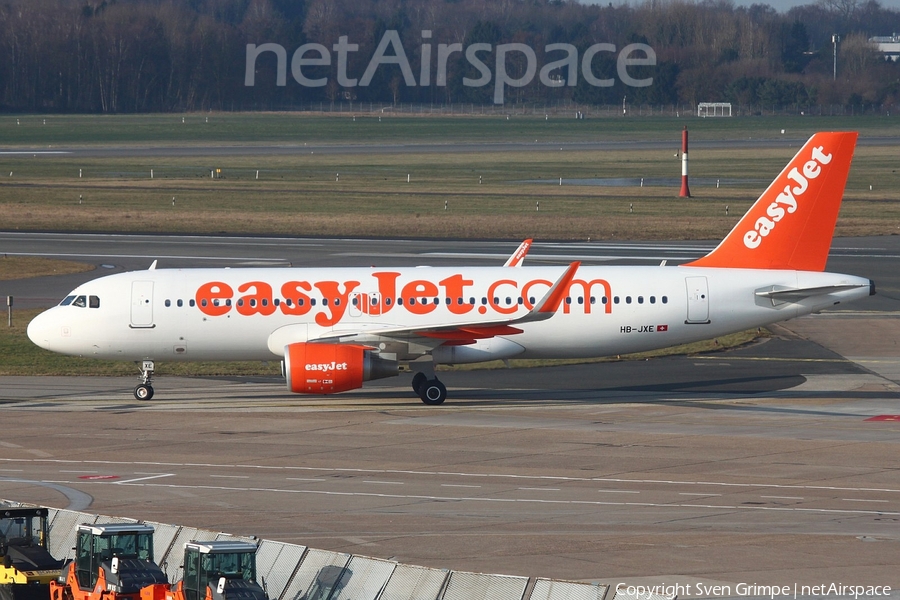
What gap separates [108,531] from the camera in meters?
17.8

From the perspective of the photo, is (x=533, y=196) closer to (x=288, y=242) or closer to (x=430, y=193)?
(x=430, y=193)

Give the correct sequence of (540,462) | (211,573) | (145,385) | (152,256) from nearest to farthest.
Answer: (211,573) < (540,462) < (145,385) < (152,256)

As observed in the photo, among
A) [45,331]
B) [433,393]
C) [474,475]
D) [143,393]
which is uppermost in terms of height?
[45,331]

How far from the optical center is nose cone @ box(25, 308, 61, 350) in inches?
1556

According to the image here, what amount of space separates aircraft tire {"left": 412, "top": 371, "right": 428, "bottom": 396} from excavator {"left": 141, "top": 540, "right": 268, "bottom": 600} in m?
21.8

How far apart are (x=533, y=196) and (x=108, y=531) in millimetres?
87534

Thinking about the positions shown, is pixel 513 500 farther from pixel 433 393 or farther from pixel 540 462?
pixel 433 393

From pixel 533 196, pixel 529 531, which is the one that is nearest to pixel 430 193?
pixel 533 196

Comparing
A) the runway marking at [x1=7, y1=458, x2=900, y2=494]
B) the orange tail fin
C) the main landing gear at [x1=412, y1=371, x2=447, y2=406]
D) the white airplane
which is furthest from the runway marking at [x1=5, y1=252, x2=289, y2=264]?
the runway marking at [x1=7, y1=458, x2=900, y2=494]

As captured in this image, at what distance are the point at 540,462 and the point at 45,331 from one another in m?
18.0

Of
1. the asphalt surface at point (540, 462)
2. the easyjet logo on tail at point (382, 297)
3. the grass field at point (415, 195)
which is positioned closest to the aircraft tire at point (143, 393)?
the asphalt surface at point (540, 462)

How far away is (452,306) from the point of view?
39.2 metres

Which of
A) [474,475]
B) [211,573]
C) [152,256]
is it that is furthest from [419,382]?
[152,256]

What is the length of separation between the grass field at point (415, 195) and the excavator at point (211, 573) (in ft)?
213
